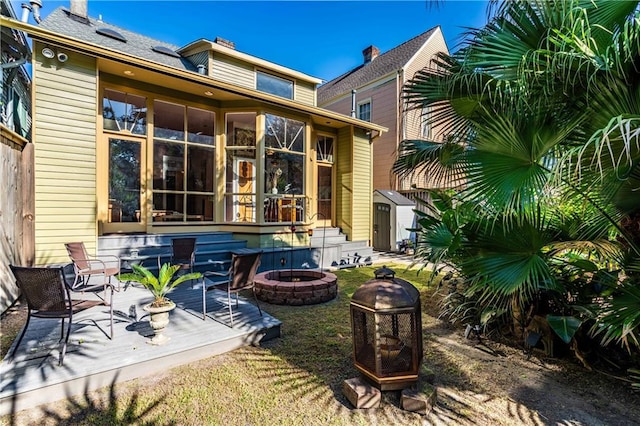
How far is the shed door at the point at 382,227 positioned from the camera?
1237 cm

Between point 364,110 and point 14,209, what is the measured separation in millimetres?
13400

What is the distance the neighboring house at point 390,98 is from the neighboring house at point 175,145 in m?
3.13

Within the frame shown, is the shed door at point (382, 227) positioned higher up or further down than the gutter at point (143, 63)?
further down

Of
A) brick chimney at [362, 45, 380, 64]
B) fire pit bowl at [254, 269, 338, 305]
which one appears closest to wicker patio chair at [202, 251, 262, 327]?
fire pit bowl at [254, 269, 338, 305]

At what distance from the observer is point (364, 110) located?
15.4m

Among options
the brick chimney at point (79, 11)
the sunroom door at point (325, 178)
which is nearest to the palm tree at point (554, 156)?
the sunroom door at point (325, 178)

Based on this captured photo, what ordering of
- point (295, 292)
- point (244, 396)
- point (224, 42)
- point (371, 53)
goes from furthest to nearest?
point (371, 53), point (224, 42), point (295, 292), point (244, 396)

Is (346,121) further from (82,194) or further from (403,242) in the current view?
(82,194)

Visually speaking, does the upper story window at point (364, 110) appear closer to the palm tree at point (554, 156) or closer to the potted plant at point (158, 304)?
the palm tree at point (554, 156)

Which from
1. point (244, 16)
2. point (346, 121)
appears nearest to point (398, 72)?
point (346, 121)

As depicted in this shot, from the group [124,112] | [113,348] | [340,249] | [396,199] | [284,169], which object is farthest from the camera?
[396,199]

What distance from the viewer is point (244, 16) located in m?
9.93

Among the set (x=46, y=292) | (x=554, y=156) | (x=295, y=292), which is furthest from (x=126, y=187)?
(x=554, y=156)

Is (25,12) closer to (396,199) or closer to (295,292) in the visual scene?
(295,292)
